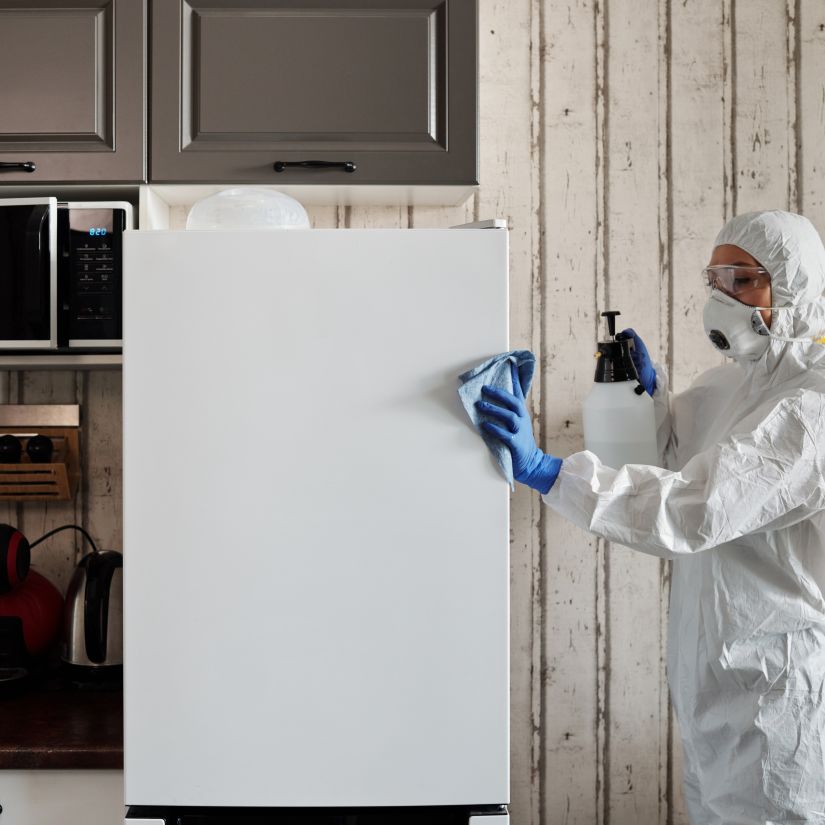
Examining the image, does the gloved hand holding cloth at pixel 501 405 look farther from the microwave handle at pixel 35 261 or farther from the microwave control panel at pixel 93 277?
the microwave handle at pixel 35 261

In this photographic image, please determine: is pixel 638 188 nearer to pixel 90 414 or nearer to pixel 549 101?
pixel 549 101

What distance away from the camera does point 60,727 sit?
1.36m

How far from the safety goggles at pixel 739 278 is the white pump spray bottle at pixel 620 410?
0.19 metres

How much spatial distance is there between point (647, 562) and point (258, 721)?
3.23ft

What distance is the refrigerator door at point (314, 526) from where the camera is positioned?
1038 millimetres

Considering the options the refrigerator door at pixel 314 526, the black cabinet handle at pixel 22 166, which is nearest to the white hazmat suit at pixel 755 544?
the refrigerator door at pixel 314 526

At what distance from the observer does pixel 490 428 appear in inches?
40.6

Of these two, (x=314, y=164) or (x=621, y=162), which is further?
(x=621, y=162)

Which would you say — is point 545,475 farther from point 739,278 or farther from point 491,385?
point 739,278

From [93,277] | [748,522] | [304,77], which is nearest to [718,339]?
[748,522]

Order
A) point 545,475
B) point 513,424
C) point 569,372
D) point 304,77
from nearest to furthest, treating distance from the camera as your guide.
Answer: point 513,424
point 545,475
point 304,77
point 569,372

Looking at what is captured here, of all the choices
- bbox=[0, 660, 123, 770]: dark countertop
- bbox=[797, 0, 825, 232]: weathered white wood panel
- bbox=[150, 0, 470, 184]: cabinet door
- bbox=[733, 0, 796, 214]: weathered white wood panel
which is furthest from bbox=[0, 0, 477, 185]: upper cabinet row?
bbox=[0, 660, 123, 770]: dark countertop

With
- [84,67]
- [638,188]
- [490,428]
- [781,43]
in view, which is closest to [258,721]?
[490,428]

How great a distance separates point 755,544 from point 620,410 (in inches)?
13.2
